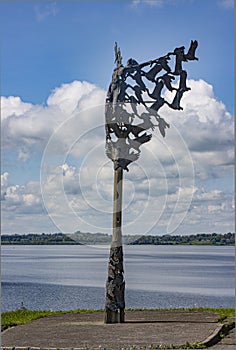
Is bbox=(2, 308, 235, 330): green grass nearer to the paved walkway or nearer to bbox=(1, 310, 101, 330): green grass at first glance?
bbox=(1, 310, 101, 330): green grass

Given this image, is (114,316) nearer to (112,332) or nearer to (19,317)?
(112,332)

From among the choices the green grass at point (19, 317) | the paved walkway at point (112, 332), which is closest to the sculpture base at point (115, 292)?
the paved walkway at point (112, 332)

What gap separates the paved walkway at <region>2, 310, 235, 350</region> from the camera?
18.4ft

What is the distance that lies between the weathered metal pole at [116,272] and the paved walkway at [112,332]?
0.40ft

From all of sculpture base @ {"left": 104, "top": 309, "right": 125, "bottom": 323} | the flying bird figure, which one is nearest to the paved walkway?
sculpture base @ {"left": 104, "top": 309, "right": 125, "bottom": 323}

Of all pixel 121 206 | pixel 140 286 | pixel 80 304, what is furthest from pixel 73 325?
pixel 140 286

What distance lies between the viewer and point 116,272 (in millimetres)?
6531

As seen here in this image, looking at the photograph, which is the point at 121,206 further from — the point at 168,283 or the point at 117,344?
the point at 168,283

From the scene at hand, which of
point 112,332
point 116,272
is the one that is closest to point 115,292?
point 116,272

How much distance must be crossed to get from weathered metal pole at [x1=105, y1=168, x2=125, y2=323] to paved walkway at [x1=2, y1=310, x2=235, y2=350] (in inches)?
4.9

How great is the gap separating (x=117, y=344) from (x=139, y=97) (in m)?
2.21

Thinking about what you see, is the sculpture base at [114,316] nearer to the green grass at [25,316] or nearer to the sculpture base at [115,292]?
the sculpture base at [115,292]

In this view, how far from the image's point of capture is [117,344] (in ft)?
18.2

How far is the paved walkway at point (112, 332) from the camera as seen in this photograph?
18.4 ft
